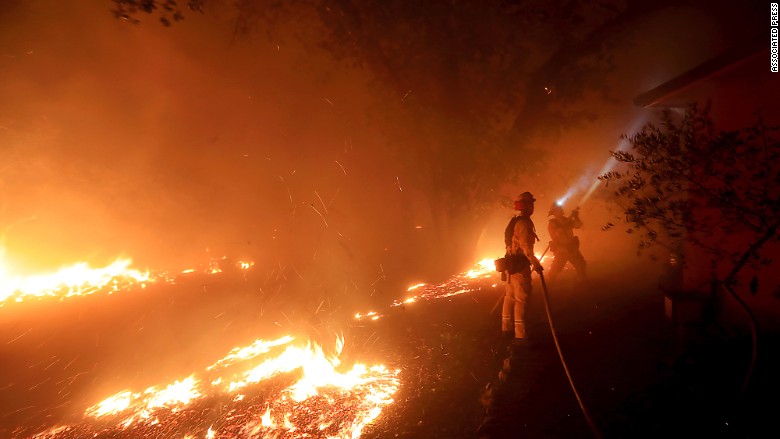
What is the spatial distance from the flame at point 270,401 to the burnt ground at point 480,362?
0.35 metres

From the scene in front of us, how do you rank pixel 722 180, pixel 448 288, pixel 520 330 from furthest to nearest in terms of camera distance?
1. pixel 448 288
2. pixel 520 330
3. pixel 722 180

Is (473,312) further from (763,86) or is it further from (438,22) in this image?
(438,22)

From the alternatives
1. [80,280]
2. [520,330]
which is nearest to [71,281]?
[80,280]

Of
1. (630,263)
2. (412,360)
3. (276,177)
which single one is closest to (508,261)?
(412,360)

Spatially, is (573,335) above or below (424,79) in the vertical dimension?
below

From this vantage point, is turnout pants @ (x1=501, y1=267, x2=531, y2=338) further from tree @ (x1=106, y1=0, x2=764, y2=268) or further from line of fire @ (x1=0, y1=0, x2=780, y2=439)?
tree @ (x1=106, y1=0, x2=764, y2=268)

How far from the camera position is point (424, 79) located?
10.6 m

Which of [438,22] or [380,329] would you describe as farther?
[438,22]

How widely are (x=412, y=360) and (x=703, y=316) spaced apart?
14.3ft

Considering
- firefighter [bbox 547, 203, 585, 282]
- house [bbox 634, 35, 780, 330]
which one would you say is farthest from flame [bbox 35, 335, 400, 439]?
firefighter [bbox 547, 203, 585, 282]

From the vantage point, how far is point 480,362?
211 inches

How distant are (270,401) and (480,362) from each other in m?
3.03

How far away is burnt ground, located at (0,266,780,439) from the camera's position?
376 cm

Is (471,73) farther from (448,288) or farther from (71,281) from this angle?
(71,281)
